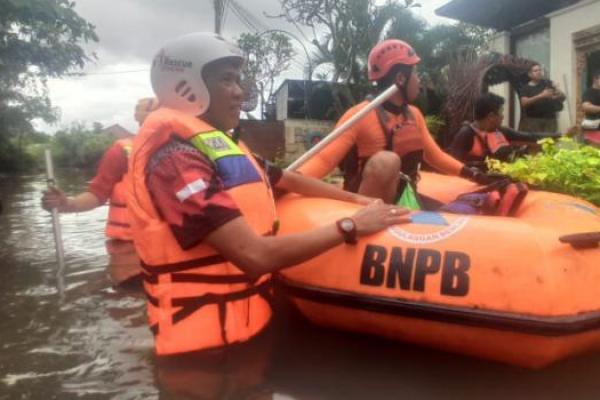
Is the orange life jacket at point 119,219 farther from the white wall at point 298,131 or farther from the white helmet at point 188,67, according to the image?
the white wall at point 298,131

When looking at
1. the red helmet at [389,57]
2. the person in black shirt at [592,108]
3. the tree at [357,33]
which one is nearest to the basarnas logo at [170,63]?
the red helmet at [389,57]

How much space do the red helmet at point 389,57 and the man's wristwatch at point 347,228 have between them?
177cm

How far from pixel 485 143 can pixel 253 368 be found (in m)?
4.14

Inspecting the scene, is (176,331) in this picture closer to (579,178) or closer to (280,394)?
(280,394)

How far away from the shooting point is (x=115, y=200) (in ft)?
12.9

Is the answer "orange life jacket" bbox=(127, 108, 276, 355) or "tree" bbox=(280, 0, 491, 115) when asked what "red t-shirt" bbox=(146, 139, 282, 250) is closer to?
"orange life jacket" bbox=(127, 108, 276, 355)

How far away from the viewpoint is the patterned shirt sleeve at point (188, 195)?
5.95 feet

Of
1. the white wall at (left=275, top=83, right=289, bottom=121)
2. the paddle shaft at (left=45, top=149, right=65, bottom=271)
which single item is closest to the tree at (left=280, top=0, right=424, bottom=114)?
the white wall at (left=275, top=83, right=289, bottom=121)

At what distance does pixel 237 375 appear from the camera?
205 centimetres

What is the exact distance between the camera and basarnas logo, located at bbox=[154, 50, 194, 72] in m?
2.07

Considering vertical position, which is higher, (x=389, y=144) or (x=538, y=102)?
(x=538, y=102)

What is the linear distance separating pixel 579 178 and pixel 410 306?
1.45m

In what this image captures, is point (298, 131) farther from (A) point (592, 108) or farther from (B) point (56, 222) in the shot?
(B) point (56, 222)

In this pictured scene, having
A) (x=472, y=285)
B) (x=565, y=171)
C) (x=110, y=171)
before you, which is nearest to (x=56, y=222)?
(x=110, y=171)
